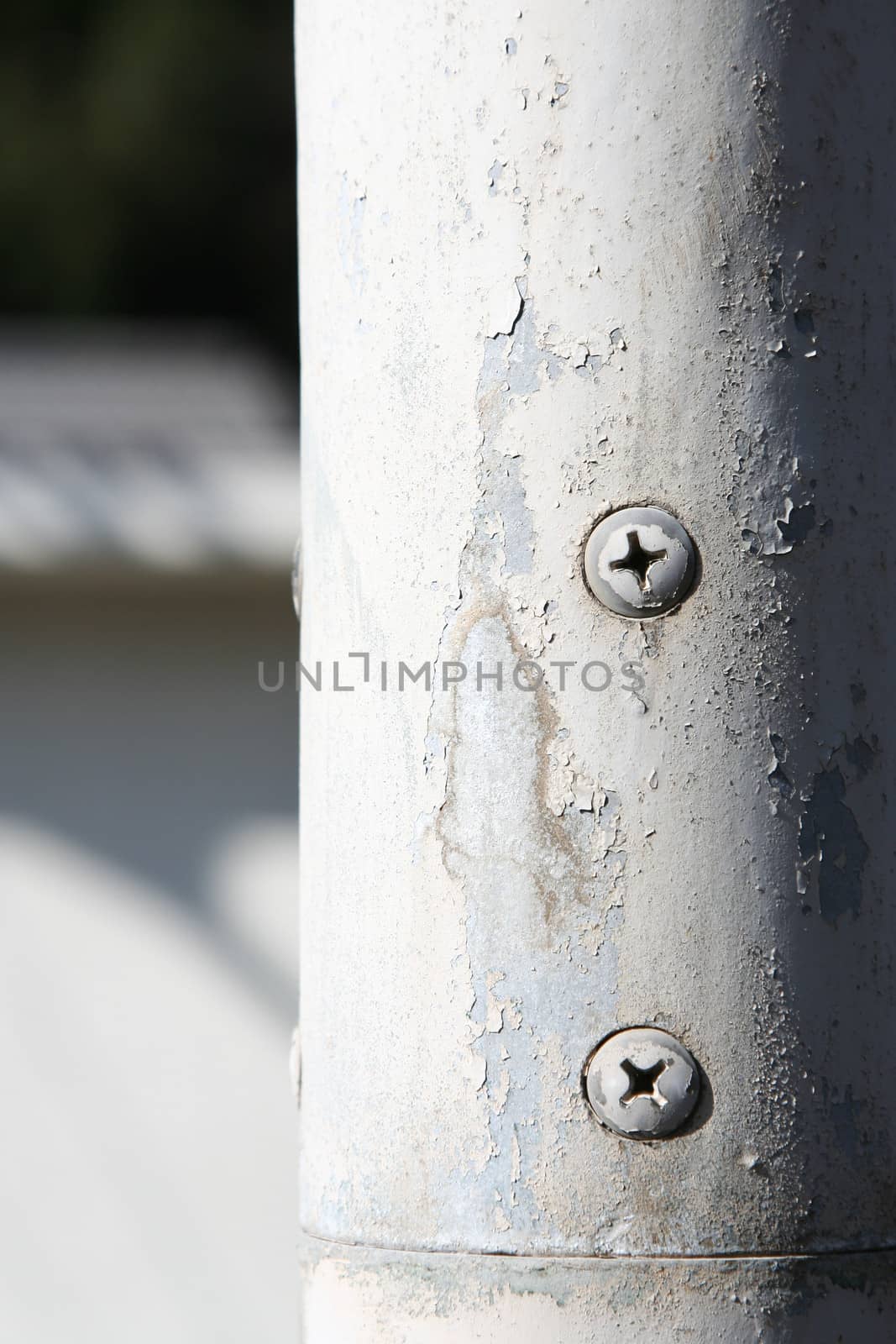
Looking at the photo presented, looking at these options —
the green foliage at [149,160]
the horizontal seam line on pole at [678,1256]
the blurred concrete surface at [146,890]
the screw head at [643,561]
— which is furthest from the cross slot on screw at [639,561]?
the green foliage at [149,160]

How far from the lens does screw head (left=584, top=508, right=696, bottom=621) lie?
0.99 metres

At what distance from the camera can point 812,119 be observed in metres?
1.02

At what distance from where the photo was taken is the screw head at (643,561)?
99cm

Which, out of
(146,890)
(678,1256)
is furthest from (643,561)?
(146,890)

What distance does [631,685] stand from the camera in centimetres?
100

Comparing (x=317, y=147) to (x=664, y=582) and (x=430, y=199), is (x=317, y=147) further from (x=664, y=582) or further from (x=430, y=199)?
(x=664, y=582)

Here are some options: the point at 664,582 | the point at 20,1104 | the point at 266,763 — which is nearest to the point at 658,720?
the point at 664,582

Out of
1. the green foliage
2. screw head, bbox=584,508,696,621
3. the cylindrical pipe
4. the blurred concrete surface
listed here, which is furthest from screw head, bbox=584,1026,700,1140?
the green foliage

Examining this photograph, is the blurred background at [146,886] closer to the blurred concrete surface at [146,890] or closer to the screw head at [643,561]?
the blurred concrete surface at [146,890]

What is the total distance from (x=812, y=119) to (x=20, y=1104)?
256 cm

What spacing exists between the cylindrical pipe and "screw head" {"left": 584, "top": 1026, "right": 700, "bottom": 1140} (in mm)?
11

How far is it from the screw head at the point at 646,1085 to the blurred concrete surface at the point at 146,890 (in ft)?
6.41

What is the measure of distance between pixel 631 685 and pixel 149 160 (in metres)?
9.59

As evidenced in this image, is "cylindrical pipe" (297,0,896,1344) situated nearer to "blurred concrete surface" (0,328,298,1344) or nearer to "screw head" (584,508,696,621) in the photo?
"screw head" (584,508,696,621)
